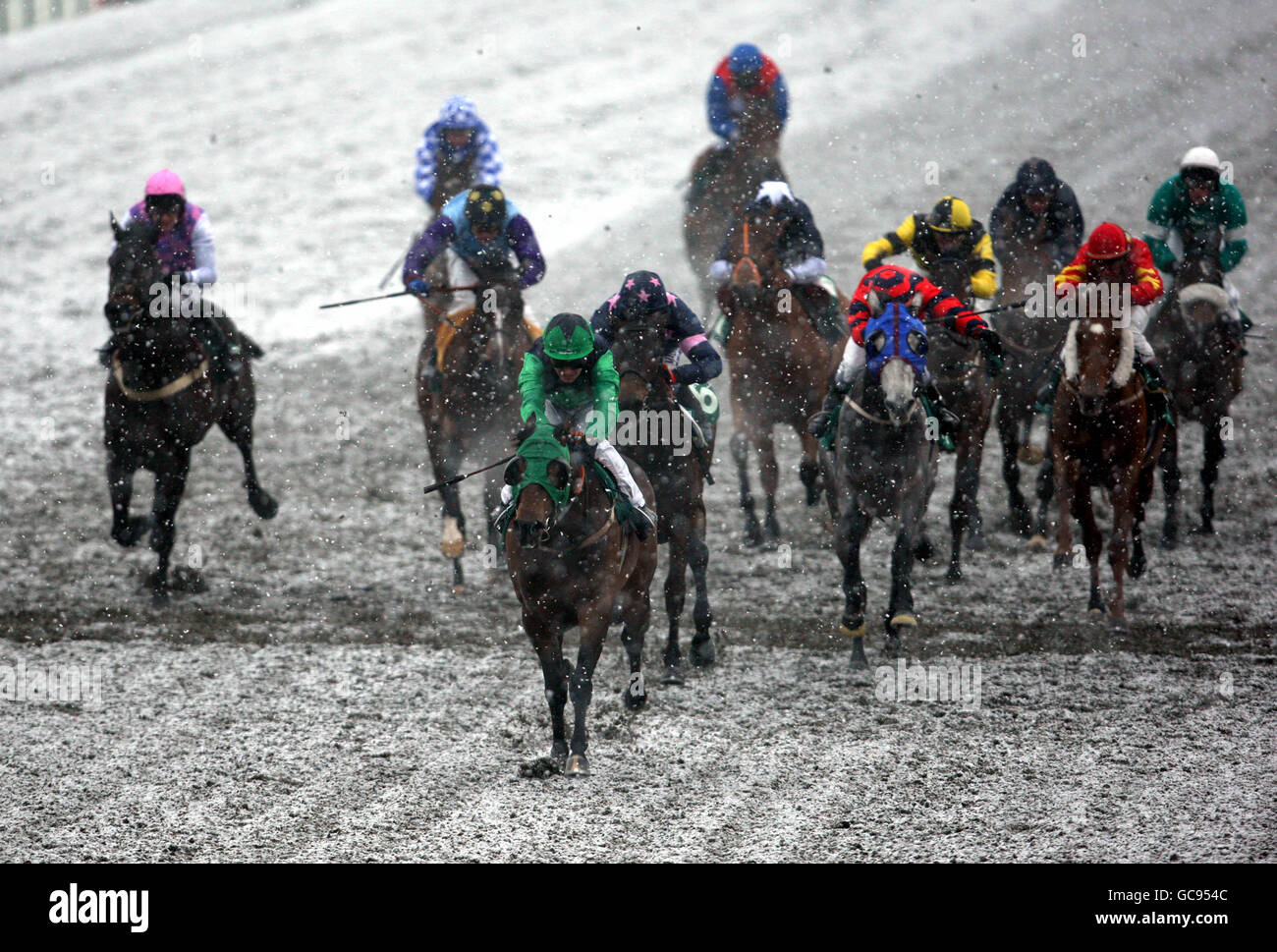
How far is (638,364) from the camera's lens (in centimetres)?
895

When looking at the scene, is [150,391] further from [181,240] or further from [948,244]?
[948,244]

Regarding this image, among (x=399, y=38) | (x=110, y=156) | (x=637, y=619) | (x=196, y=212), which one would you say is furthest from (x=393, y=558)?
(x=399, y=38)

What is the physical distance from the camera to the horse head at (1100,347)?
385 inches

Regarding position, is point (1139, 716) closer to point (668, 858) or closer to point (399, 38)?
point (668, 858)

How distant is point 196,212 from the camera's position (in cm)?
1149

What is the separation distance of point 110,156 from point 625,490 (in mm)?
18734

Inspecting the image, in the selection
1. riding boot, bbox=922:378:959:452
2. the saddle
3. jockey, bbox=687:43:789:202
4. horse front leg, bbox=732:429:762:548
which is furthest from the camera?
jockey, bbox=687:43:789:202

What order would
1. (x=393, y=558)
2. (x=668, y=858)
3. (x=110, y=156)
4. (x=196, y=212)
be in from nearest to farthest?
(x=668, y=858)
(x=196, y=212)
(x=393, y=558)
(x=110, y=156)

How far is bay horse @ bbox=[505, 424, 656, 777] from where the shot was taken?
288 inches

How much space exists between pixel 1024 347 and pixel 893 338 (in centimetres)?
345

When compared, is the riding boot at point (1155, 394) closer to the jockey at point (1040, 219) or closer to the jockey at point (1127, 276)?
the jockey at point (1127, 276)

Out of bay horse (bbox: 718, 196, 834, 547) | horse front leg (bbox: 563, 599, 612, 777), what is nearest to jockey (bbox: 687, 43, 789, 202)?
bay horse (bbox: 718, 196, 834, 547)

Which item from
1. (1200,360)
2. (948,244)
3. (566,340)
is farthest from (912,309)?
(1200,360)

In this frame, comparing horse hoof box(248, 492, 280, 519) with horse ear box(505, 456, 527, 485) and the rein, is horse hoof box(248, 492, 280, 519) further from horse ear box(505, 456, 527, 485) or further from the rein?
horse ear box(505, 456, 527, 485)
